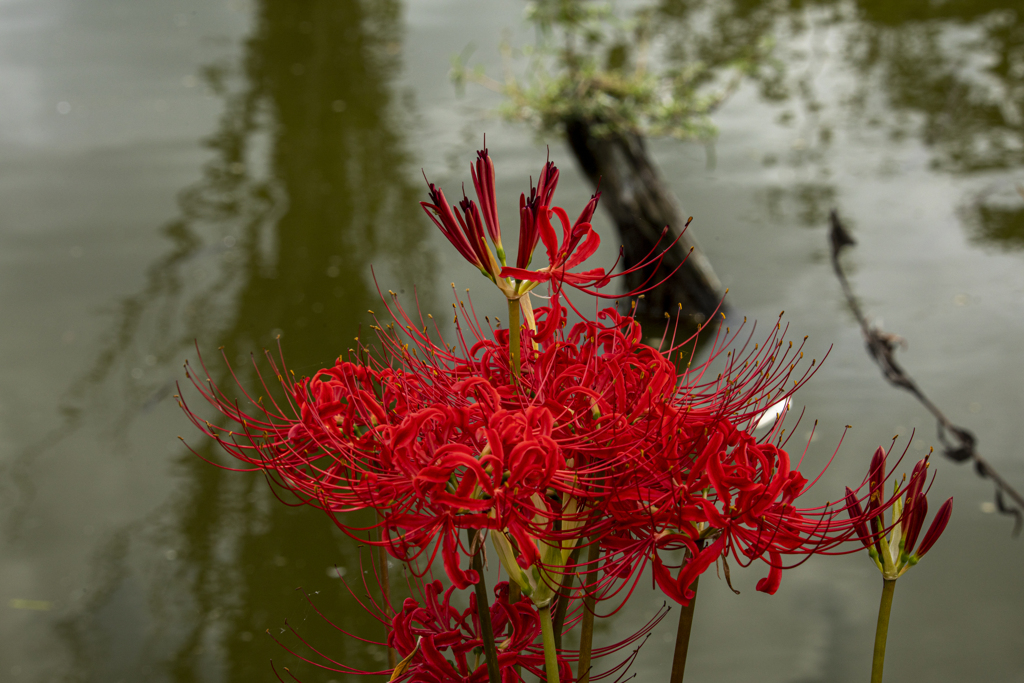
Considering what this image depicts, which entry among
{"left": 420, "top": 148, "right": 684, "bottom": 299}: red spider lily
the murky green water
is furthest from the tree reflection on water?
{"left": 420, "top": 148, "right": 684, "bottom": 299}: red spider lily

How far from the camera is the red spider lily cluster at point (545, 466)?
36 centimetres

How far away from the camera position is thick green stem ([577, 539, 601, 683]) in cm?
40

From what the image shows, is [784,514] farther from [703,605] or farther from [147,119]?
[147,119]

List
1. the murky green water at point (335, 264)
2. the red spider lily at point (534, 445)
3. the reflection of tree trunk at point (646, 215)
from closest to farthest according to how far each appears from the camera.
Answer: the red spider lily at point (534, 445) < the murky green water at point (335, 264) < the reflection of tree trunk at point (646, 215)

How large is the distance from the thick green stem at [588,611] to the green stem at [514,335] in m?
0.09

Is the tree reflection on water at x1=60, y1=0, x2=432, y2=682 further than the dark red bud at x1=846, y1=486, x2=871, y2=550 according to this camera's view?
Yes

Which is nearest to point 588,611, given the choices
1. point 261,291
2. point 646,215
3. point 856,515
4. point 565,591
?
point 565,591

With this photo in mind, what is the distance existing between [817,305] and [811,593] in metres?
0.63

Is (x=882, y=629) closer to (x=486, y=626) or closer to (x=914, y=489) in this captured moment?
(x=914, y=489)

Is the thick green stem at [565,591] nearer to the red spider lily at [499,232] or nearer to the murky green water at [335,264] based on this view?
the red spider lily at [499,232]

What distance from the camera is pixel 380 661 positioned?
991 millimetres

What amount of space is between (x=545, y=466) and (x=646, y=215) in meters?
1.20

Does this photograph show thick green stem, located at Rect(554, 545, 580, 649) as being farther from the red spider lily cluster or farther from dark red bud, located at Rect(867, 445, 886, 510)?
dark red bud, located at Rect(867, 445, 886, 510)

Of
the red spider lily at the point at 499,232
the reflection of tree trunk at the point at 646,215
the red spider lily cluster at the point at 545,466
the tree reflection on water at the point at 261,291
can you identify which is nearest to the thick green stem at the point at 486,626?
the red spider lily cluster at the point at 545,466
